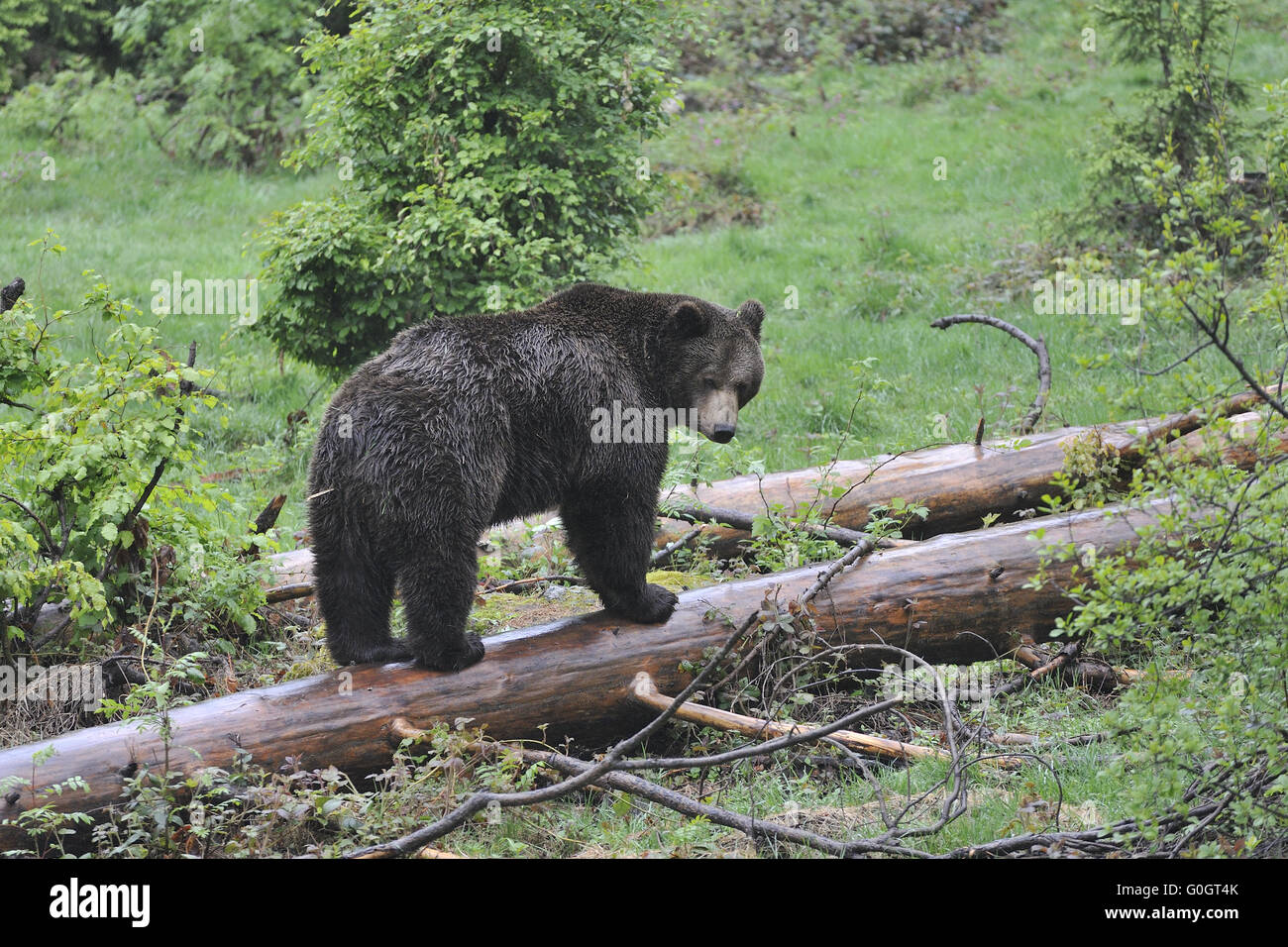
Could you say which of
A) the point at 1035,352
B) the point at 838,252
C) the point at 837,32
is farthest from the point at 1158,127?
the point at 837,32

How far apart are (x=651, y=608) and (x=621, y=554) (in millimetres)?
353

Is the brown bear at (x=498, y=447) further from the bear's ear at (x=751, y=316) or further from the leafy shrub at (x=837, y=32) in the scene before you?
the leafy shrub at (x=837, y=32)

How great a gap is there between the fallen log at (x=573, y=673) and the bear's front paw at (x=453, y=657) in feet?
0.15

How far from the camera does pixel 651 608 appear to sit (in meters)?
6.45

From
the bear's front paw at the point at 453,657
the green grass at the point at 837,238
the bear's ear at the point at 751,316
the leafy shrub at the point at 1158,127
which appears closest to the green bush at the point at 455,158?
the green grass at the point at 837,238

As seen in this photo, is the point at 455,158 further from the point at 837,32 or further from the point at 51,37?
the point at 837,32

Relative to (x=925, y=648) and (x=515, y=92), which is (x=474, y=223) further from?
(x=925, y=648)

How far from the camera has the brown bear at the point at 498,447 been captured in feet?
18.8

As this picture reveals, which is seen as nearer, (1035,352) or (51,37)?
(1035,352)
